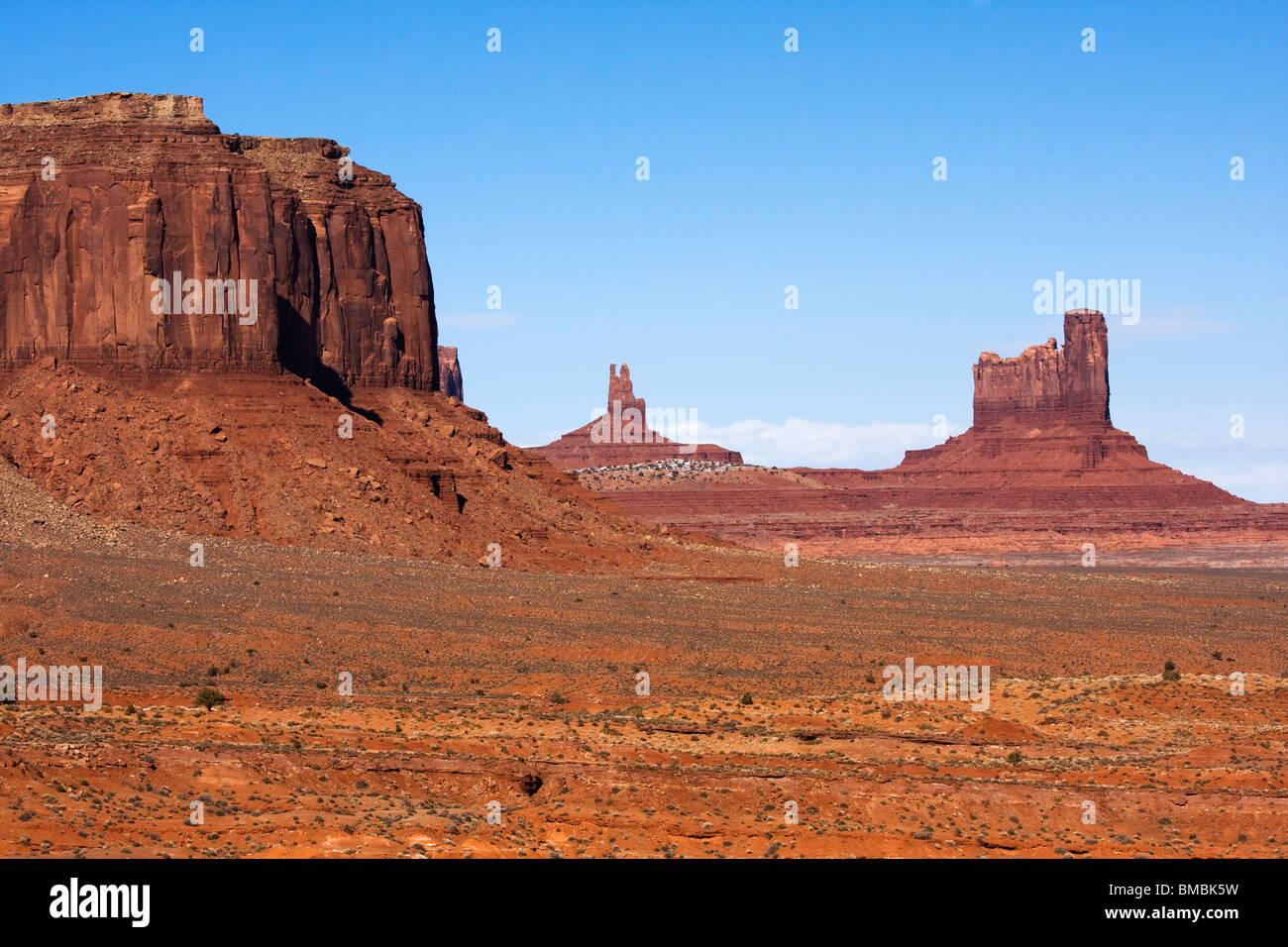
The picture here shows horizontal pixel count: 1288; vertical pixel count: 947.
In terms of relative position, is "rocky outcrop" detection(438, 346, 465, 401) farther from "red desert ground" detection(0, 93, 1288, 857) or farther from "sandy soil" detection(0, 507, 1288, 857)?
"sandy soil" detection(0, 507, 1288, 857)

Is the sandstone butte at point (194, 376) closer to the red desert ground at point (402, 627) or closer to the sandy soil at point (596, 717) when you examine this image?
the red desert ground at point (402, 627)

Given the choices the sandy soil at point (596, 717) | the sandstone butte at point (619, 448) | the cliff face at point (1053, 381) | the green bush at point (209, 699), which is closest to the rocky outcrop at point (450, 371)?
the sandstone butte at point (619, 448)

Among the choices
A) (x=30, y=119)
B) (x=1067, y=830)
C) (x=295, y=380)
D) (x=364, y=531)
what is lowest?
(x=1067, y=830)

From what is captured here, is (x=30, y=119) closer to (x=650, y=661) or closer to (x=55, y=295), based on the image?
(x=55, y=295)

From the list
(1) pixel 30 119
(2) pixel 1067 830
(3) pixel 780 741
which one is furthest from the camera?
(1) pixel 30 119

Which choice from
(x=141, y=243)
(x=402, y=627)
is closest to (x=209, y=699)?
(x=402, y=627)

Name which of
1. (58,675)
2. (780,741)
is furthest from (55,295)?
(780,741)

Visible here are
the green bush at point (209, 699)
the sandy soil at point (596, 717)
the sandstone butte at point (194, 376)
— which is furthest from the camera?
the sandstone butte at point (194, 376)
